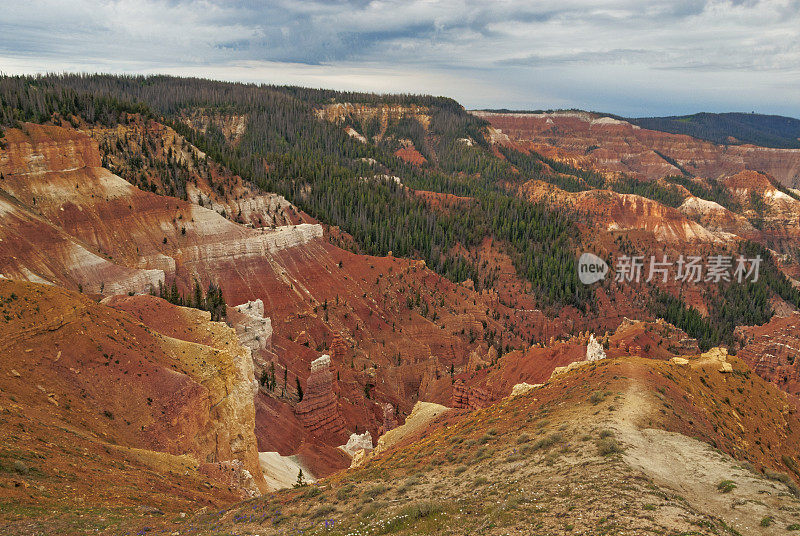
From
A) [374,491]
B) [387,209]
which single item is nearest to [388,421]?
[374,491]

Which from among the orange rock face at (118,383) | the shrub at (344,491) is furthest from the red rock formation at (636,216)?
Answer: the shrub at (344,491)

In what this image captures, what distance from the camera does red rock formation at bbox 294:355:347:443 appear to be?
5231 cm

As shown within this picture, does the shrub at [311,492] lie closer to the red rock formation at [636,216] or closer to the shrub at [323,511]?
the shrub at [323,511]

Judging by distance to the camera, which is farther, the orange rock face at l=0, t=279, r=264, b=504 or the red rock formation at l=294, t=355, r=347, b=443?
the red rock formation at l=294, t=355, r=347, b=443

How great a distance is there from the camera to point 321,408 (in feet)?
175

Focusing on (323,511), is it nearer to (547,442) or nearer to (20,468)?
(547,442)

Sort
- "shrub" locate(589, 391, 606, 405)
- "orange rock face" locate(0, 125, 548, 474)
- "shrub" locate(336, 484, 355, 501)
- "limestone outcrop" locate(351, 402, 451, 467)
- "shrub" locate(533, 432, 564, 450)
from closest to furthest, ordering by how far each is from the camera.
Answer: "shrub" locate(336, 484, 355, 501) < "shrub" locate(533, 432, 564, 450) < "shrub" locate(589, 391, 606, 405) < "limestone outcrop" locate(351, 402, 451, 467) < "orange rock face" locate(0, 125, 548, 474)

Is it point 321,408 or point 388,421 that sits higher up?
point 321,408

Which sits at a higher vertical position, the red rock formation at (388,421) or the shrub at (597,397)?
the shrub at (597,397)

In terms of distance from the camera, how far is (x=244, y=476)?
31.5 meters

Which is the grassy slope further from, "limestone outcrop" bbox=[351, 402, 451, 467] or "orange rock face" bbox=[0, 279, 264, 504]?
"orange rock face" bbox=[0, 279, 264, 504]

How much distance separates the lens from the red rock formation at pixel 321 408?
5231 centimetres

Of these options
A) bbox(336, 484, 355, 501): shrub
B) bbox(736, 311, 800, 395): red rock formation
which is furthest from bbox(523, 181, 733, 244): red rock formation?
bbox(336, 484, 355, 501): shrub

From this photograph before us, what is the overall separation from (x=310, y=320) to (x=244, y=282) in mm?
10737
